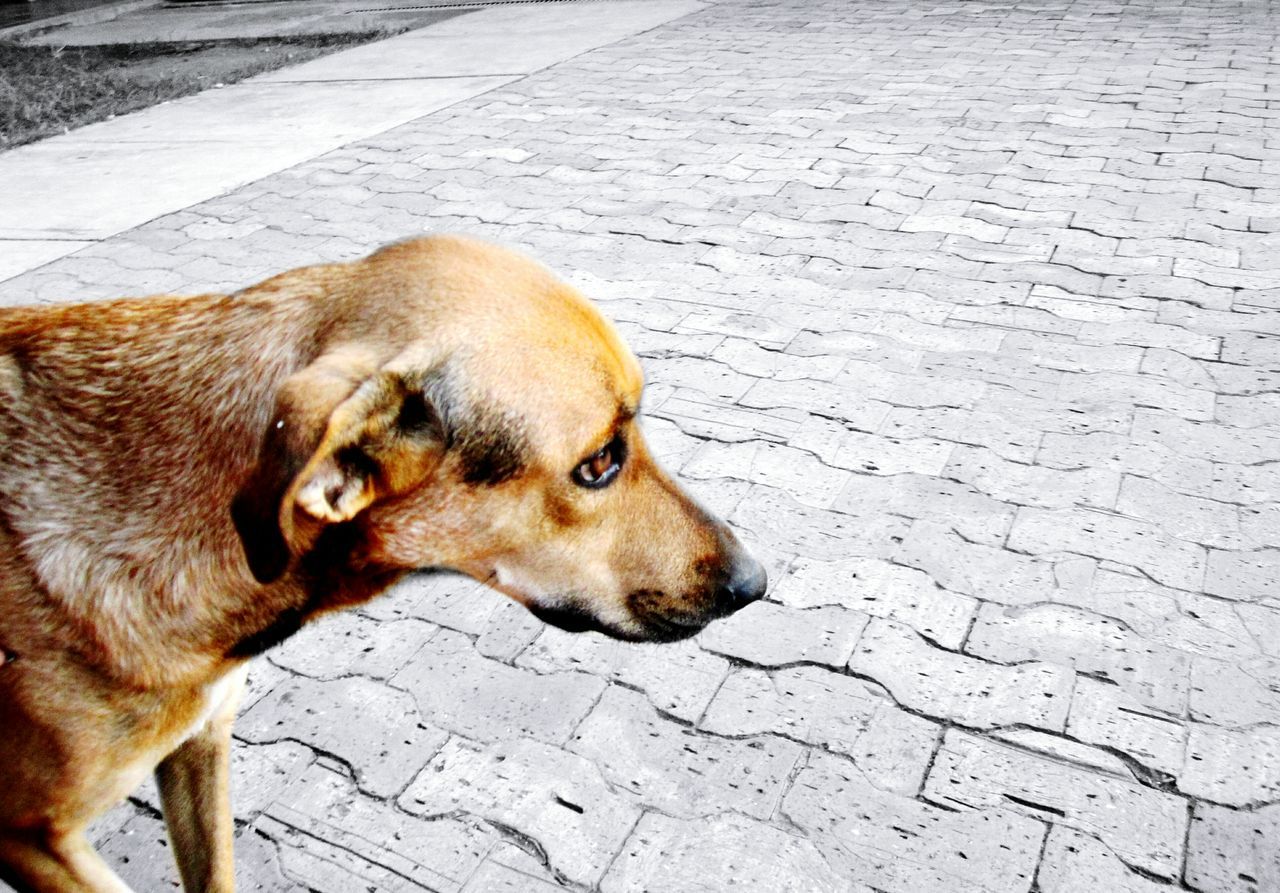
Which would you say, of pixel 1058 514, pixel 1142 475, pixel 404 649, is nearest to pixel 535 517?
pixel 404 649

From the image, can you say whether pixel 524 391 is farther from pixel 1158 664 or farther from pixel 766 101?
pixel 766 101

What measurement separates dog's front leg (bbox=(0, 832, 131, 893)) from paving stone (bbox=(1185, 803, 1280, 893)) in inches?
99.2

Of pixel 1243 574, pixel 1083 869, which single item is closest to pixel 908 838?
pixel 1083 869

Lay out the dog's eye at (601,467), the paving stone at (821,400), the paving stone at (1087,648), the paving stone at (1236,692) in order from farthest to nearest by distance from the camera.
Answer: the paving stone at (821,400) < the paving stone at (1087,648) < the paving stone at (1236,692) < the dog's eye at (601,467)

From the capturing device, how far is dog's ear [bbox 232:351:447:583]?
194cm

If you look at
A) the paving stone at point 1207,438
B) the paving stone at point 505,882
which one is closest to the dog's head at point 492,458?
the paving stone at point 505,882

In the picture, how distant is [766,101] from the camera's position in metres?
9.91

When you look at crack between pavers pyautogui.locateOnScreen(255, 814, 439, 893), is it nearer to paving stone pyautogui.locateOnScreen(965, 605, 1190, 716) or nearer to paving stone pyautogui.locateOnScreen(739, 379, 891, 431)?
paving stone pyautogui.locateOnScreen(965, 605, 1190, 716)

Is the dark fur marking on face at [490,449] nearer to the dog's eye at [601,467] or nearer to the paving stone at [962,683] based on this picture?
the dog's eye at [601,467]

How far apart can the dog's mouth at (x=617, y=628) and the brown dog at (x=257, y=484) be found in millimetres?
13

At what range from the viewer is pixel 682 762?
9.95 ft

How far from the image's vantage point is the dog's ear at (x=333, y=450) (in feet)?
6.38

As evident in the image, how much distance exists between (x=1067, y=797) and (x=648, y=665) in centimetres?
128

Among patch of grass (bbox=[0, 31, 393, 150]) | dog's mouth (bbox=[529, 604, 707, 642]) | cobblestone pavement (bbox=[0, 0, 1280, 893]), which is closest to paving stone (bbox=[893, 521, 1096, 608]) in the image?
cobblestone pavement (bbox=[0, 0, 1280, 893])
